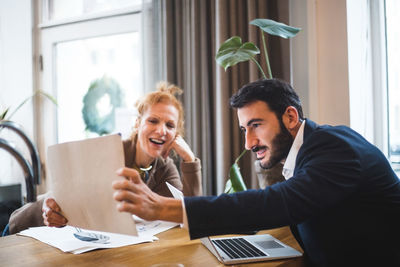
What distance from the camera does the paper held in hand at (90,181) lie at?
2.84 feet

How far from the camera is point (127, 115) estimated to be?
3186mm

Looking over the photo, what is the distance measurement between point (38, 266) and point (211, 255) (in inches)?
19.3

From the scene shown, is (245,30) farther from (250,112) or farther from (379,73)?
(250,112)

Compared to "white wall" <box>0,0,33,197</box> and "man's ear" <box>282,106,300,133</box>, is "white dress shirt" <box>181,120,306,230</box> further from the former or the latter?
"white wall" <box>0,0,33,197</box>

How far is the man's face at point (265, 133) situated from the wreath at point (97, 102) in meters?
2.22

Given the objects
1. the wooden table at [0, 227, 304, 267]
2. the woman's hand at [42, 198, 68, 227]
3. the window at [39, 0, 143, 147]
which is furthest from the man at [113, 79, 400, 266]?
the window at [39, 0, 143, 147]

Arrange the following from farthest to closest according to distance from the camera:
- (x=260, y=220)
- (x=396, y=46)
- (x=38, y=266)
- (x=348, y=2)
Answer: (x=396, y=46) < (x=348, y=2) < (x=38, y=266) < (x=260, y=220)

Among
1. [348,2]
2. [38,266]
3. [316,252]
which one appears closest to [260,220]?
[316,252]

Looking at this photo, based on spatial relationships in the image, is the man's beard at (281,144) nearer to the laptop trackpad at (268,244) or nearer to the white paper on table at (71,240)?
the laptop trackpad at (268,244)

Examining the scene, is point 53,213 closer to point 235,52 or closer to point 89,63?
point 235,52

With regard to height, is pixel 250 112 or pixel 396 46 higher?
pixel 396 46

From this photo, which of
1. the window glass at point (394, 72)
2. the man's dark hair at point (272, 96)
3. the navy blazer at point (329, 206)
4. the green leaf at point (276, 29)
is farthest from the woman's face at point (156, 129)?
the window glass at point (394, 72)

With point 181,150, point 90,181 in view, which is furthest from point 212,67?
point 90,181

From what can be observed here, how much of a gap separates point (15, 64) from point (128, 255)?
2.97 m
